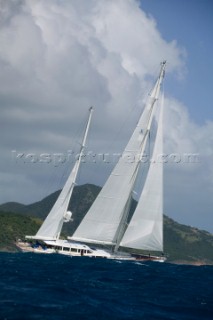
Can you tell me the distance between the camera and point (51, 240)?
233 ft

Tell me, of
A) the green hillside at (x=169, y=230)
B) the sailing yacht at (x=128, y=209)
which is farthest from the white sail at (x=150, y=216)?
the green hillside at (x=169, y=230)

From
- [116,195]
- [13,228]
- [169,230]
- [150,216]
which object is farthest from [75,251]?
[169,230]

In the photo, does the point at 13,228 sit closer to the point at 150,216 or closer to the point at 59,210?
the point at 59,210

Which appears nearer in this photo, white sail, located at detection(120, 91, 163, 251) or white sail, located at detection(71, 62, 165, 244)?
white sail, located at detection(120, 91, 163, 251)

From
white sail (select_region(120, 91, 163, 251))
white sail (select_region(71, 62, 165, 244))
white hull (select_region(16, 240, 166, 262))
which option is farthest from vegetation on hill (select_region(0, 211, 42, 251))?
white sail (select_region(120, 91, 163, 251))

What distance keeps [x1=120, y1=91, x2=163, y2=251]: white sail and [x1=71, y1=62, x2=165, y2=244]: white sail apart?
2.72 metres

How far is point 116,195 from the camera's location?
64000 mm

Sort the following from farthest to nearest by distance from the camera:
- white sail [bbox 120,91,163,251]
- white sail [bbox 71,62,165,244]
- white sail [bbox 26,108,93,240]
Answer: white sail [bbox 26,108,93,240], white sail [bbox 71,62,165,244], white sail [bbox 120,91,163,251]

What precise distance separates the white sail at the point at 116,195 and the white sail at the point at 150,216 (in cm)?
272

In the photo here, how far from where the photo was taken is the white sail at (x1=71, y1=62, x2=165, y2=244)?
63.9 m

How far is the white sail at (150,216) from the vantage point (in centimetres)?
6153

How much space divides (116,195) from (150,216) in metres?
4.95

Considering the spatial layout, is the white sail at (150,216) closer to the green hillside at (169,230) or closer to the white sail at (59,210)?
the white sail at (59,210)

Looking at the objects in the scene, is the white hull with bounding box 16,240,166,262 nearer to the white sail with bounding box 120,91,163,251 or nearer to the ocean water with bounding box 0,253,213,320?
the white sail with bounding box 120,91,163,251
